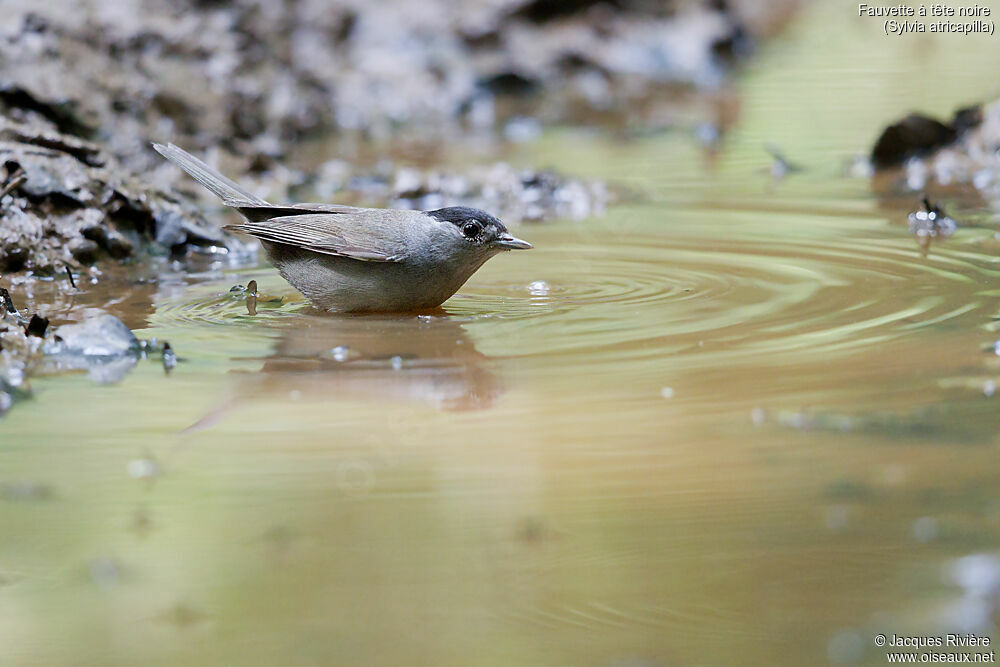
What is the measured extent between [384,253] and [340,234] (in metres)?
0.27

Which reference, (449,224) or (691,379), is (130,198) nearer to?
(449,224)

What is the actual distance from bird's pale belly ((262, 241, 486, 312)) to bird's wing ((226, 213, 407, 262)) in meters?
0.04

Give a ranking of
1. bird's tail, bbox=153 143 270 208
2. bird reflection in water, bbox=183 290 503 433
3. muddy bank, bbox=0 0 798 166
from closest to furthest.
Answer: bird reflection in water, bbox=183 290 503 433 < bird's tail, bbox=153 143 270 208 < muddy bank, bbox=0 0 798 166

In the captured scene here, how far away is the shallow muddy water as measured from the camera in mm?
2420

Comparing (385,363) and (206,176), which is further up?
(206,176)

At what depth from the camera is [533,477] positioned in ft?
10.2

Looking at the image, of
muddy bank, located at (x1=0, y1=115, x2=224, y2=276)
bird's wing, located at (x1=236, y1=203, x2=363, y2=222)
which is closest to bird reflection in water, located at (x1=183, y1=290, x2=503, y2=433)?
bird's wing, located at (x1=236, y1=203, x2=363, y2=222)

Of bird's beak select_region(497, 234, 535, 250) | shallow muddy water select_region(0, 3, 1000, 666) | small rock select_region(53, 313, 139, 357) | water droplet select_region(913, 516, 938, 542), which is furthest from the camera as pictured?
bird's beak select_region(497, 234, 535, 250)

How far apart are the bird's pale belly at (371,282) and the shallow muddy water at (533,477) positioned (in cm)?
11

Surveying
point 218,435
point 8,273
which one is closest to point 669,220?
point 8,273

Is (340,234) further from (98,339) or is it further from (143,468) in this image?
(143,468)

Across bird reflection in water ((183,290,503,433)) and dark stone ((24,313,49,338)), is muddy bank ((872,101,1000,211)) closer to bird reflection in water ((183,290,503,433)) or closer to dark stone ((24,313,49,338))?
bird reflection in water ((183,290,503,433))

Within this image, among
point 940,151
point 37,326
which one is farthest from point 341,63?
point 37,326

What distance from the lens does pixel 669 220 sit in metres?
6.91
